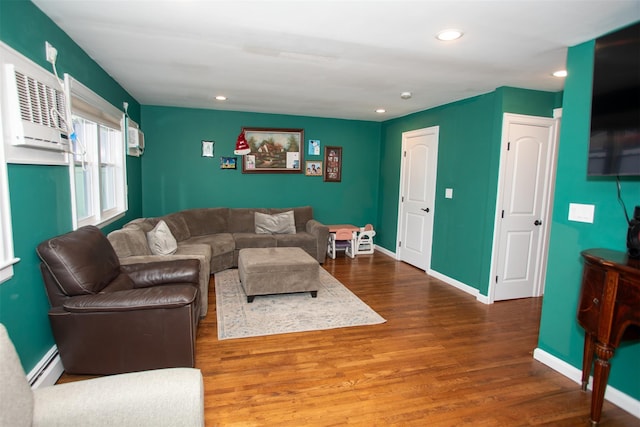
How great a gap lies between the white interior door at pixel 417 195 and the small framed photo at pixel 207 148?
315 cm

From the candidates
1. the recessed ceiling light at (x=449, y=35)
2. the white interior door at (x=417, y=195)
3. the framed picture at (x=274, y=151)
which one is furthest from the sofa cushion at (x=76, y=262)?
the white interior door at (x=417, y=195)

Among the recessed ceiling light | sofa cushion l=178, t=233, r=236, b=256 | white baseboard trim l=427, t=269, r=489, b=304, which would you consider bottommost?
white baseboard trim l=427, t=269, r=489, b=304

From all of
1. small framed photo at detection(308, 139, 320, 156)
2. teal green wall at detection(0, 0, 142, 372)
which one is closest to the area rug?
teal green wall at detection(0, 0, 142, 372)

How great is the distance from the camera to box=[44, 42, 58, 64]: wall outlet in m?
2.17

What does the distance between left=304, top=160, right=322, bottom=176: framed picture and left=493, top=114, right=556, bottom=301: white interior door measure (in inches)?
124

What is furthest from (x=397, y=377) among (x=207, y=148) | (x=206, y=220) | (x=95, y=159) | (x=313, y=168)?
(x=207, y=148)

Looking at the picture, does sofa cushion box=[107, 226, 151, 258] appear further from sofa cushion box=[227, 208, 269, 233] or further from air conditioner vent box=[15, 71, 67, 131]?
sofa cushion box=[227, 208, 269, 233]

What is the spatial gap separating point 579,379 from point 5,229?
3.67m

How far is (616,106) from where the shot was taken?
2018mm

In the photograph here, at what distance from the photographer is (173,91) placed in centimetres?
422

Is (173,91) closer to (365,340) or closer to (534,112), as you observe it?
(365,340)

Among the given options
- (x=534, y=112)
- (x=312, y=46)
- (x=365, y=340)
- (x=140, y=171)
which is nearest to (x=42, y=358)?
(x=365, y=340)

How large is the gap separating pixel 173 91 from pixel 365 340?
3.69 meters

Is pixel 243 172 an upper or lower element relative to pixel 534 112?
lower
